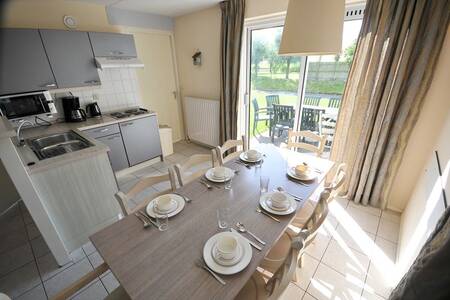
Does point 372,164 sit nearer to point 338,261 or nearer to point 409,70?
point 409,70

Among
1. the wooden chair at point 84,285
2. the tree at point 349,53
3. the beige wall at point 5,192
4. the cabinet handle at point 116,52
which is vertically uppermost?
the cabinet handle at point 116,52

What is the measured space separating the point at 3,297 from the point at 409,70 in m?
2.95

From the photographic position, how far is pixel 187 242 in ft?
3.38

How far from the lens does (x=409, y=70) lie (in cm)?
175

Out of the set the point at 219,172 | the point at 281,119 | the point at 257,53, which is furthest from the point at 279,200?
the point at 257,53

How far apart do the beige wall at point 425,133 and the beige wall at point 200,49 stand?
8.71 ft

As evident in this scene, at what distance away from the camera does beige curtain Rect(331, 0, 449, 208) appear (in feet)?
5.35

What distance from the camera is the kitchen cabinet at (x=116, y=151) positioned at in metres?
2.79

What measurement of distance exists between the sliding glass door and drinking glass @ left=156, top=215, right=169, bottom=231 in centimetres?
216

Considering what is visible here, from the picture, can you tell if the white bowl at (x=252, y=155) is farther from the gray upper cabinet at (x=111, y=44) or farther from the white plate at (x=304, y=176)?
the gray upper cabinet at (x=111, y=44)

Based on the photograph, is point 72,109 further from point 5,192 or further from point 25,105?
point 5,192

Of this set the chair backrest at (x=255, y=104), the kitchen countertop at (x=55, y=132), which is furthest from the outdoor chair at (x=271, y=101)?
the kitchen countertop at (x=55, y=132)

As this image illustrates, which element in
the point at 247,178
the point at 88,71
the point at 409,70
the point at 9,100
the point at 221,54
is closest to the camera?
the point at 247,178

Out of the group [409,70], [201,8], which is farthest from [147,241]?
[201,8]
